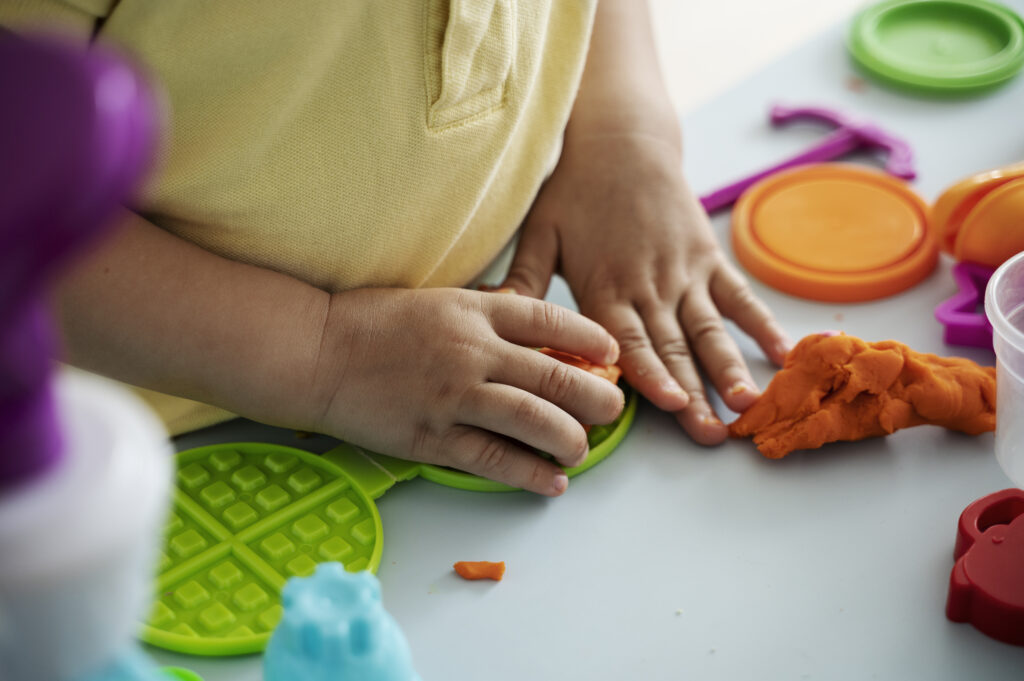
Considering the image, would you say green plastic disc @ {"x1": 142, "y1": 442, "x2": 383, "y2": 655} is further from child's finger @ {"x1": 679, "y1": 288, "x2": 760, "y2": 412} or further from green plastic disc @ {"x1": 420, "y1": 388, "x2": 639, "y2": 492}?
child's finger @ {"x1": 679, "y1": 288, "x2": 760, "y2": 412}

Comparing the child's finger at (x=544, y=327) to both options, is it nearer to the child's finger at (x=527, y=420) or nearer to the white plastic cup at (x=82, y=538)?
the child's finger at (x=527, y=420)

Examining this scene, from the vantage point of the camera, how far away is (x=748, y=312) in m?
0.63

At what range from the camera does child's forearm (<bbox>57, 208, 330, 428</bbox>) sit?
0.49 m

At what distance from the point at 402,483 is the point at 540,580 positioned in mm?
103

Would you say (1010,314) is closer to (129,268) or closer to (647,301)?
(647,301)

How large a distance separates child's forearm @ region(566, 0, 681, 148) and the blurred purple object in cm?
56

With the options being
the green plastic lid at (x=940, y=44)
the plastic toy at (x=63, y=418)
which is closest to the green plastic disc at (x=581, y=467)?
the plastic toy at (x=63, y=418)

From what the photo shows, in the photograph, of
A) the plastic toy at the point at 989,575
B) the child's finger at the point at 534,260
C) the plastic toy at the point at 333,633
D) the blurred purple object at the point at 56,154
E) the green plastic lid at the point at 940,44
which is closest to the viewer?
the blurred purple object at the point at 56,154

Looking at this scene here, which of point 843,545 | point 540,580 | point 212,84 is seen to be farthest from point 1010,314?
point 212,84

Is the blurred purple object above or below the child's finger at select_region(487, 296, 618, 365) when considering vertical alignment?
above

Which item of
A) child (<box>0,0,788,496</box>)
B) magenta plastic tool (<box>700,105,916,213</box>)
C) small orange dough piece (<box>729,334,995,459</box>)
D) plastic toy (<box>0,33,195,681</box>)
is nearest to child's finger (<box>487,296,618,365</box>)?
child (<box>0,0,788,496</box>)

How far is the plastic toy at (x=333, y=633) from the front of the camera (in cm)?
33

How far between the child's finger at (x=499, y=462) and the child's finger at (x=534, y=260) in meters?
0.14

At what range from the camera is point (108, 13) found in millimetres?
490
